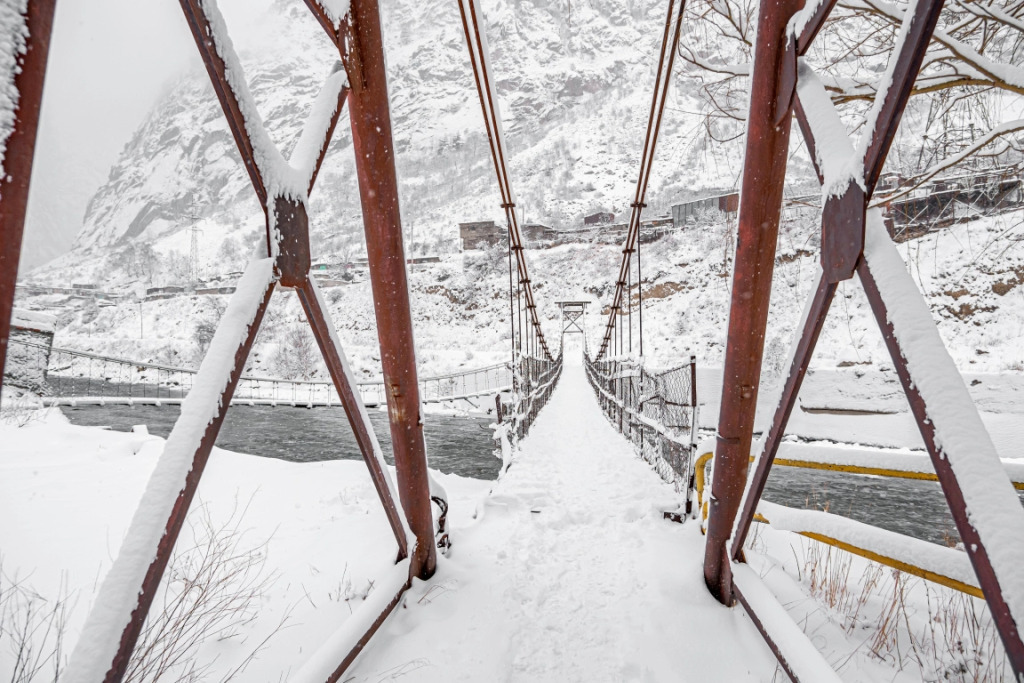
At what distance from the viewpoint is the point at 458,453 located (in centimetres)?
1009

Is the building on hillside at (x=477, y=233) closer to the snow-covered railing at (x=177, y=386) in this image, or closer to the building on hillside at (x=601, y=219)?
the building on hillside at (x=601, y=219)

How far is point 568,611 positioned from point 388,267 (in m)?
1.51

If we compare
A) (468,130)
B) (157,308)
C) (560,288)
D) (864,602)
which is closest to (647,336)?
(560,288)

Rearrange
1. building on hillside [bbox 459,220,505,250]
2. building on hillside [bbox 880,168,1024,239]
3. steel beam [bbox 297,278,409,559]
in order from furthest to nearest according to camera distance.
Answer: building on hillside [bbox 459,220,505,250], building on hillside [bbox 880,168,1024,239], steel beam [bbox 297,278,409,559]

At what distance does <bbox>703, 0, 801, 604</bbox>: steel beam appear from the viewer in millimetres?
1238

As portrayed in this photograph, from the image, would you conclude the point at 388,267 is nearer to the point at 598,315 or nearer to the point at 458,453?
the point at 458,453

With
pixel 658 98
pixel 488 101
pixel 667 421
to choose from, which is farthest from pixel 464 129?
pixel 667 421

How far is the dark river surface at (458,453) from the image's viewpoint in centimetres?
647

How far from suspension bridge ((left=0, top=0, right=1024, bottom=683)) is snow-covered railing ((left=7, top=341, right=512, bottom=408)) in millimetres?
13228

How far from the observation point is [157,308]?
30.2 metres

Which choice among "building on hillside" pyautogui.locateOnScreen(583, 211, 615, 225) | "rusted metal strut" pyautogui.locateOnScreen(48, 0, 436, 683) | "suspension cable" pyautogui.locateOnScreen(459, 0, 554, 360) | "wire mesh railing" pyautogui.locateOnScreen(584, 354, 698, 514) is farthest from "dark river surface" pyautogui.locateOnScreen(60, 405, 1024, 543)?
"building on hillside" pyautogui.locateOnScreen(583, 211, 615, 225)

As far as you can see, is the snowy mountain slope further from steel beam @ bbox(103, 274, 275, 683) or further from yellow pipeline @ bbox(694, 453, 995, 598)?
steel beam @ bbox(103, 274, 275, 683)

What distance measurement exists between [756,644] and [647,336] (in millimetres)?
24673

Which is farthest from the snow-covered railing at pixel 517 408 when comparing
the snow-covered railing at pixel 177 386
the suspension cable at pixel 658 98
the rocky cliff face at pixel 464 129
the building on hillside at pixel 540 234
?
the building on hillside at pixel 540 234
